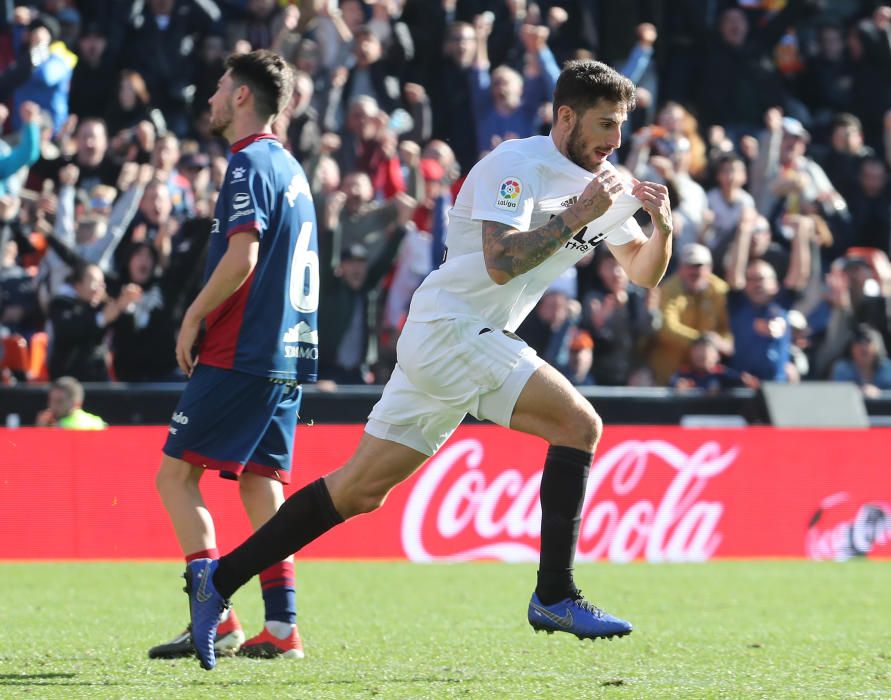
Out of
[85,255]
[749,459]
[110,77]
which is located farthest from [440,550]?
[110,77]

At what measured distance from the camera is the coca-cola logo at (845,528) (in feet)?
40.9

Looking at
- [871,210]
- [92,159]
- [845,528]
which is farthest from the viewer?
[871,210]

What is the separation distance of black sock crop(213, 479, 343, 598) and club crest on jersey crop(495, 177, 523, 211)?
120cm

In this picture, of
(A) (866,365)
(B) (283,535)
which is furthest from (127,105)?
(B) (283,535)

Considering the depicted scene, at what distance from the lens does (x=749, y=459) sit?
1231 cm

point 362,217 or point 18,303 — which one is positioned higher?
point 362,217

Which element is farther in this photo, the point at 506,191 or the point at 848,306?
the point at 848,306

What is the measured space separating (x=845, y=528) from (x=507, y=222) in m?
8.03

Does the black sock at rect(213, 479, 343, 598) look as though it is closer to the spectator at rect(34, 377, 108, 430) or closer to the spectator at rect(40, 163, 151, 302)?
the spectator at rect(34, 377, 108, 430)

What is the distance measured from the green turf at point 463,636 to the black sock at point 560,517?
331mm

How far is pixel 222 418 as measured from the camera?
5.98 metres

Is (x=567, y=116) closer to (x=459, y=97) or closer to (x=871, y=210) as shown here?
(x=459, y=97)

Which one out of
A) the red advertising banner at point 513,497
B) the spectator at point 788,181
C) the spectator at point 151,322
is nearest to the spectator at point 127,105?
the spectator at point 151,322

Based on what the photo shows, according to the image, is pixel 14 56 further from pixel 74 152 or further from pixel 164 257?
pixel 164 257
